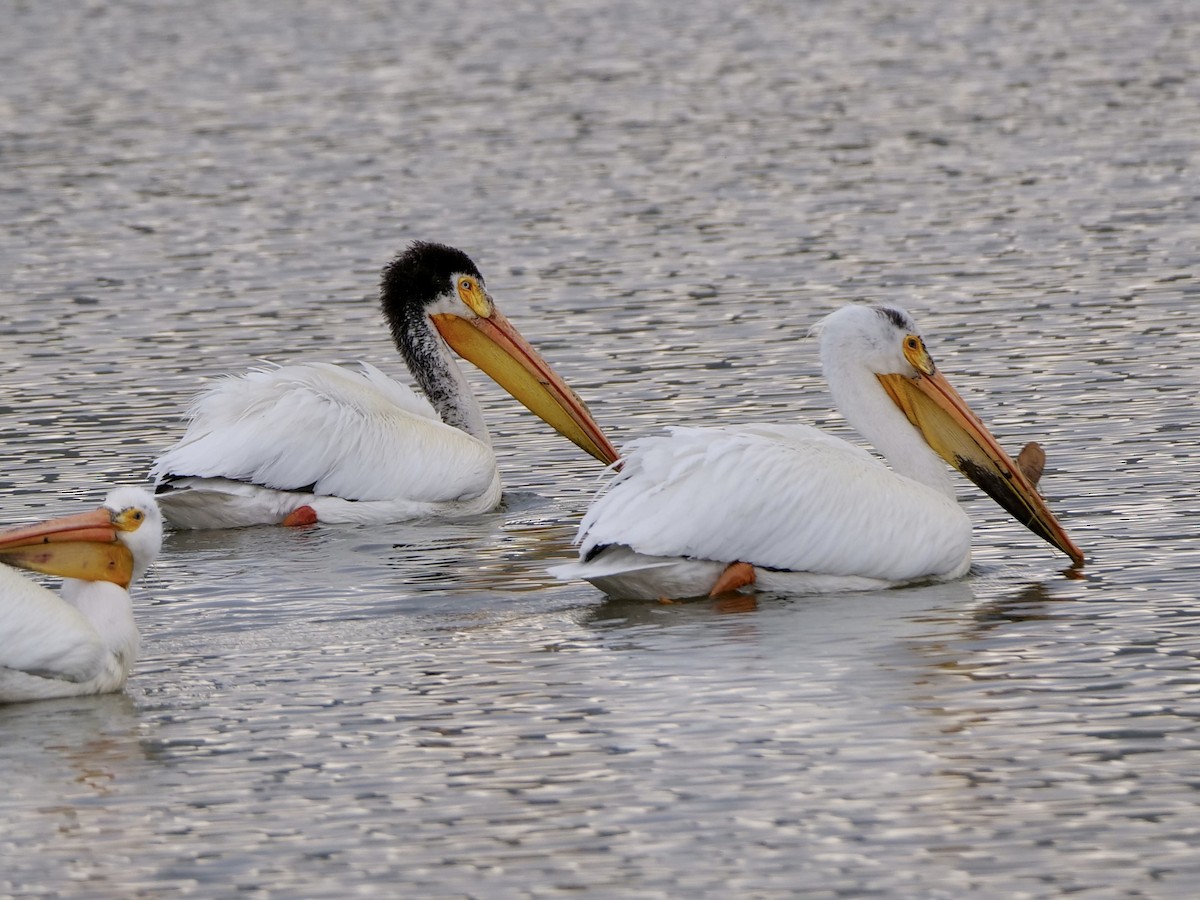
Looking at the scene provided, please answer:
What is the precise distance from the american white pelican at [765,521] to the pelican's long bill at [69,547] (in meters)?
1.34

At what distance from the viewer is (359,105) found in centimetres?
2083

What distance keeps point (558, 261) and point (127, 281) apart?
243 centimetres

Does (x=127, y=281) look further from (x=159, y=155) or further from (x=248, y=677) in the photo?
(x=248, y=677)

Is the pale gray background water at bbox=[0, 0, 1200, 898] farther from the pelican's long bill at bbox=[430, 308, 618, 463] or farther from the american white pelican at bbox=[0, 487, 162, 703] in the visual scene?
the pelican's long bill at bbox=[430, 308, 618, 463]

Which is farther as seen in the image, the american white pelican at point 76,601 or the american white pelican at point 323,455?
the american white pelican at point 323,455

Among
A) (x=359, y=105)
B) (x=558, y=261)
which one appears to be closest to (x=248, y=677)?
(x=558, y=261)

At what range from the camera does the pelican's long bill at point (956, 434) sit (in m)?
7.86

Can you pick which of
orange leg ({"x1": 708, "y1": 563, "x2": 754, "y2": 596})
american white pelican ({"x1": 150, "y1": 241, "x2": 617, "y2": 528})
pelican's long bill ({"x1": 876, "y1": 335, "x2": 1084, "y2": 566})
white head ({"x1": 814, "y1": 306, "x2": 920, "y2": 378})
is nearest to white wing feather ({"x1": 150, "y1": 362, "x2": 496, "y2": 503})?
american white pelican ({"x1": 150, "y1": 241, "x2": 617, "y2": 528})

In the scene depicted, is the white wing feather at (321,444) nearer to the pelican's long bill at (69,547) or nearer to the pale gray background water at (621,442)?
the pale gray background water at (621,442)

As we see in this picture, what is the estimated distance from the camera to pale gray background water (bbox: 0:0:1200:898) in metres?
5.30

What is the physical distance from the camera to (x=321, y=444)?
877 cm

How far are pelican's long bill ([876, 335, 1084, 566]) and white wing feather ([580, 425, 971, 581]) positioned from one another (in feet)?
1.43

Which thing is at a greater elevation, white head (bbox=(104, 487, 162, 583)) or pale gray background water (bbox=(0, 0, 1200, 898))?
white head (bbox=(104, 487, 162, 583))

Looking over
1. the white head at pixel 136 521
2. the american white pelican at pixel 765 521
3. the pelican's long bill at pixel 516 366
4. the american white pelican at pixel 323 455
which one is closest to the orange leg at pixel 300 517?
the american white pelican at pixel 323 455
